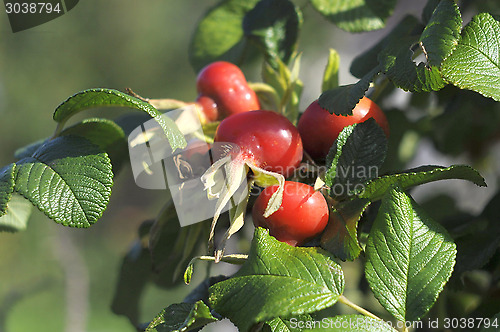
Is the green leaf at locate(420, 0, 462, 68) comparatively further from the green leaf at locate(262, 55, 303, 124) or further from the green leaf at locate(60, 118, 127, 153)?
the green leaf at locate(60, 118, 127, 153)

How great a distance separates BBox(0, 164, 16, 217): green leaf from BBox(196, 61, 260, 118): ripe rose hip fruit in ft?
1.00

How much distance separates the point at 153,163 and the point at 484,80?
451 mm

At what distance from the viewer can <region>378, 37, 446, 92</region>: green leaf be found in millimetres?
565

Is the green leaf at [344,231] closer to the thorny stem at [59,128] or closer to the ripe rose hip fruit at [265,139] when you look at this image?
the ripe rose hip fruit at [265,139]

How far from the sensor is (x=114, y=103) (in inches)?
24.8

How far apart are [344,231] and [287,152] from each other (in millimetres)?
129

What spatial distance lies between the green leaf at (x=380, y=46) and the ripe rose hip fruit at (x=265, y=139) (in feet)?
0.66

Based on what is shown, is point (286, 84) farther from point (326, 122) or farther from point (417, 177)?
point (417, 177)

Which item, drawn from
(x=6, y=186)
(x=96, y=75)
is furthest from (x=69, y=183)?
(x=96, y=75)

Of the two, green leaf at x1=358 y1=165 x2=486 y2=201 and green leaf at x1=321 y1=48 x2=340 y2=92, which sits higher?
green leaf at x1=321 y1=48 x2=340 y2=92

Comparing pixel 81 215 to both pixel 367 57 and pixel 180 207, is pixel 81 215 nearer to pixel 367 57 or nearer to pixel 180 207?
pixel 180 207

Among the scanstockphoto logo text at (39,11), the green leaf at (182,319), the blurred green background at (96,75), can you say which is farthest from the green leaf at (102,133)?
the blurred green background at (96,75)

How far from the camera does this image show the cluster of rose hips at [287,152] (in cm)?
58

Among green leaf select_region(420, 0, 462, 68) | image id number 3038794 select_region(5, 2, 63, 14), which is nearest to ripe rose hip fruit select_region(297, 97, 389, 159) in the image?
green leaf select_region(420, 0, 462, 68)
